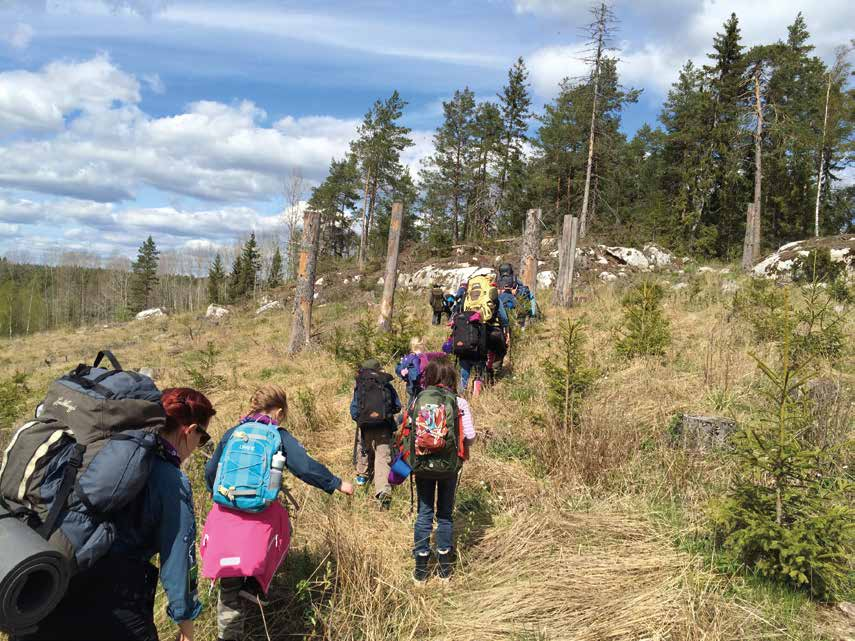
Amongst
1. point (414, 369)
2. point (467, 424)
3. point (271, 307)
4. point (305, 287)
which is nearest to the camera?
point (467, 424)

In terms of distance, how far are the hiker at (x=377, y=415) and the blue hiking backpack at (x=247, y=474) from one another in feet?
7.56

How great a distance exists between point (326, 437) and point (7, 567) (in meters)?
5.51

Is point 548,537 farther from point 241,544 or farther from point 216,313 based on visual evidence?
point 216,313

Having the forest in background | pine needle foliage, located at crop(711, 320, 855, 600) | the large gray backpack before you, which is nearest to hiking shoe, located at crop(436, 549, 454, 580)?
pine needle foliage, located at crop(711, 320, 855, 600)

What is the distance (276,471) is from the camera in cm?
252

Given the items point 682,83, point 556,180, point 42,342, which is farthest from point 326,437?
point 682,83

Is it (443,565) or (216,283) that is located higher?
(216,283)

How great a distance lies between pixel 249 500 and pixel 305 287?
36.7 ft

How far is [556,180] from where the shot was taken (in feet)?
102

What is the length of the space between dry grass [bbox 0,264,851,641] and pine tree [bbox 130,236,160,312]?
229 ft

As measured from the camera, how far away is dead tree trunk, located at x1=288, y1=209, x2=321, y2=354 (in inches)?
517

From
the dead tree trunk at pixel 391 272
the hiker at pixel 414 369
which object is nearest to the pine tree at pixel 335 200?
the dead tree trunk at pixel 391 272

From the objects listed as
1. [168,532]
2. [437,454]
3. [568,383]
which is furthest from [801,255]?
[168,532]

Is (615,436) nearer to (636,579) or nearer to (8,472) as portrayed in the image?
(636,579)
